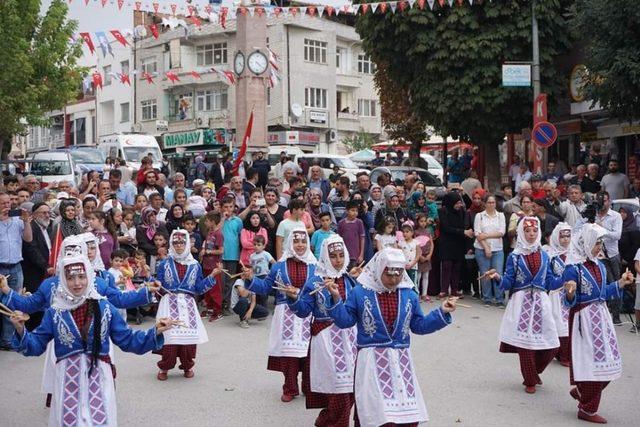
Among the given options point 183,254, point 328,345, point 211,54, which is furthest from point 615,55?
point 211,54

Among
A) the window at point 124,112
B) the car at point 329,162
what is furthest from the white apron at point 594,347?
the window at point 124,112

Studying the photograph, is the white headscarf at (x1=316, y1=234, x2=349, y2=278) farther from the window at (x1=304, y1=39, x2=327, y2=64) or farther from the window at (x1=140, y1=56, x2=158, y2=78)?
the window at (x1=140, y1=56, x2=158, y2=78)

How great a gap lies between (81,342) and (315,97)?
4555 cm

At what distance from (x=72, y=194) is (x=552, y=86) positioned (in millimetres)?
13482

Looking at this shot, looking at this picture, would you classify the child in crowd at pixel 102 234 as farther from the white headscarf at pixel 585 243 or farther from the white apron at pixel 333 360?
the white headscarf at pixel 585 243

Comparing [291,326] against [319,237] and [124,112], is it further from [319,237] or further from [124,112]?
[124,112]

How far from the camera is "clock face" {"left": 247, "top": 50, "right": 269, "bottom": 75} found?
25906 millimetres

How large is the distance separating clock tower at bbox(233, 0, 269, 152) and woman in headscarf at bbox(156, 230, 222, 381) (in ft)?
51.9

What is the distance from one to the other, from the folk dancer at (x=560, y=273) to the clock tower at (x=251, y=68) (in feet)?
53.0

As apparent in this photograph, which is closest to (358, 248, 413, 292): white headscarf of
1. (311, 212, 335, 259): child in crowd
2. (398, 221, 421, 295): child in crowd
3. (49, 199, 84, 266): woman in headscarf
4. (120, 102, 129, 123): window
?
(311, 212, 335, 259): child in crowd

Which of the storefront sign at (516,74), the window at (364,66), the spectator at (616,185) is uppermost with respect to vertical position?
the window at (364,66)

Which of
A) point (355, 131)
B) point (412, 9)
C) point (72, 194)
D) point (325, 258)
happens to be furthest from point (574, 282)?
point (355, 131)

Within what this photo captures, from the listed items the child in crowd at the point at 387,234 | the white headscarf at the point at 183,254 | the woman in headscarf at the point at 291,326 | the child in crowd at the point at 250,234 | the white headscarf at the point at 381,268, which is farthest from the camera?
the child in crowd at the point at 250,234

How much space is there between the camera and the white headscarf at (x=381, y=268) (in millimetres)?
6777
